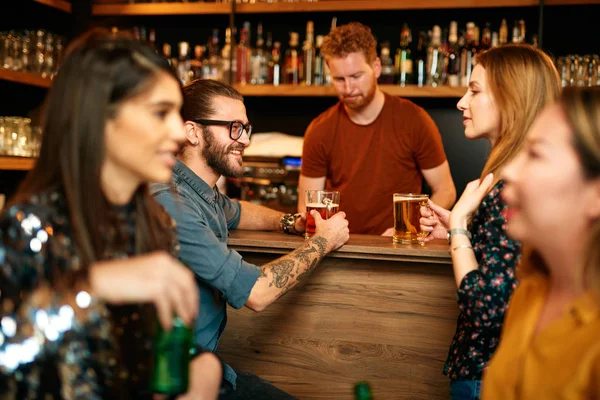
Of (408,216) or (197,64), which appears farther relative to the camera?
(197,64)

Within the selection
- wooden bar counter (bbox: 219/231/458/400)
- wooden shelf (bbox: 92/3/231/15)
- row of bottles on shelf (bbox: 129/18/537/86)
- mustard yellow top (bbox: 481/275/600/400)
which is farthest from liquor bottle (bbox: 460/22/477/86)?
mustard yellow top (bbox: 481/275/600/400)

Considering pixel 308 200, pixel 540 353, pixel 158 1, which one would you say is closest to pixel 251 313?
pixel 308 200

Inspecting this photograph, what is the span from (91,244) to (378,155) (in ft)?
7.93

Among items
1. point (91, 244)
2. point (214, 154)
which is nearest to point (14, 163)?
point (214, 154)

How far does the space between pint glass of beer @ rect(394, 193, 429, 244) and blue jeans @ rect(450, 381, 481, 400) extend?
66cm

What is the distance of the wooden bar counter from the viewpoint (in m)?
2.13

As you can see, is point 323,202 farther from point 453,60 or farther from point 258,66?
point 258,66

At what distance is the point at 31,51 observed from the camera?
3.65m

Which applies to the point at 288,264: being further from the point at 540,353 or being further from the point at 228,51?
the point at 228,51

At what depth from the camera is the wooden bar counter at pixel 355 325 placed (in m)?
2.13

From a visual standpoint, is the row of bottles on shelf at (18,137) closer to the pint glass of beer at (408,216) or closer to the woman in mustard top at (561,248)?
the pint glass of beer at (408,216)

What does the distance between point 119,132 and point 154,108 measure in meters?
0.07

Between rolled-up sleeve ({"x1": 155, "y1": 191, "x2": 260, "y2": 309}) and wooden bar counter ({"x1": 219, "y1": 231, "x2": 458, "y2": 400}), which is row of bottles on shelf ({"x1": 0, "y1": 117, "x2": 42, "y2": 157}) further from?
rolled-up sleeve ({"x1": 155, "y1": 191, "x2": 260, "y2": 309})

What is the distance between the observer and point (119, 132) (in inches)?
44.4
